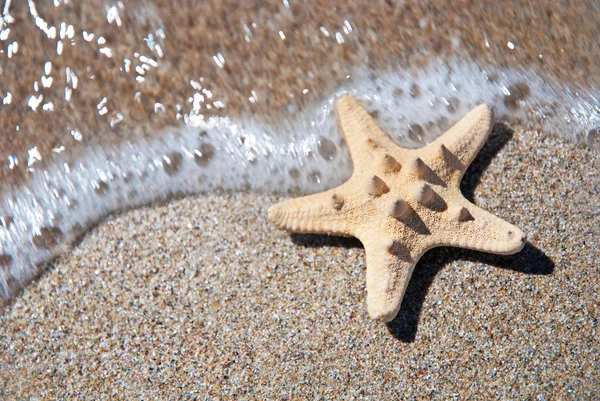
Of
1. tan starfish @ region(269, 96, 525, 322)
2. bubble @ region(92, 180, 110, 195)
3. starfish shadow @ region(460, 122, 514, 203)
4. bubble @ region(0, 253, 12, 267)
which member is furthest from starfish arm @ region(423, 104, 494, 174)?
bubble @ region(0, 253, 12, 267)

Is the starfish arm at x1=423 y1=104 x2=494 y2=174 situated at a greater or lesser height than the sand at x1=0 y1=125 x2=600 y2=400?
greater

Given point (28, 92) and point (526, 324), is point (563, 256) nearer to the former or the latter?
point (526, 324)

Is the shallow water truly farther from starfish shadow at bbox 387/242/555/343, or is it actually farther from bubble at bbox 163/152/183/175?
starfish shadow at bbox 387/242/555/343

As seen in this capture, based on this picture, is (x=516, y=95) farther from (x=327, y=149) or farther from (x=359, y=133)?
(x=327, y=149)

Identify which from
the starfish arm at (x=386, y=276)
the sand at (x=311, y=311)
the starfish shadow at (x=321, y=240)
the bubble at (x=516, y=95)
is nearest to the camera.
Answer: the starfish arm at (x=386, y=276)

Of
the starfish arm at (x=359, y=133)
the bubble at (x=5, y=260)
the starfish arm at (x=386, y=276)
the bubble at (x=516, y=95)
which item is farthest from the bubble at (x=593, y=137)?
the bubble at (x=5, y=260)

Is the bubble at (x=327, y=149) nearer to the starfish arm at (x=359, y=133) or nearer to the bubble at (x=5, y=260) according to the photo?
the starfish arm at (x=359, y=133)
